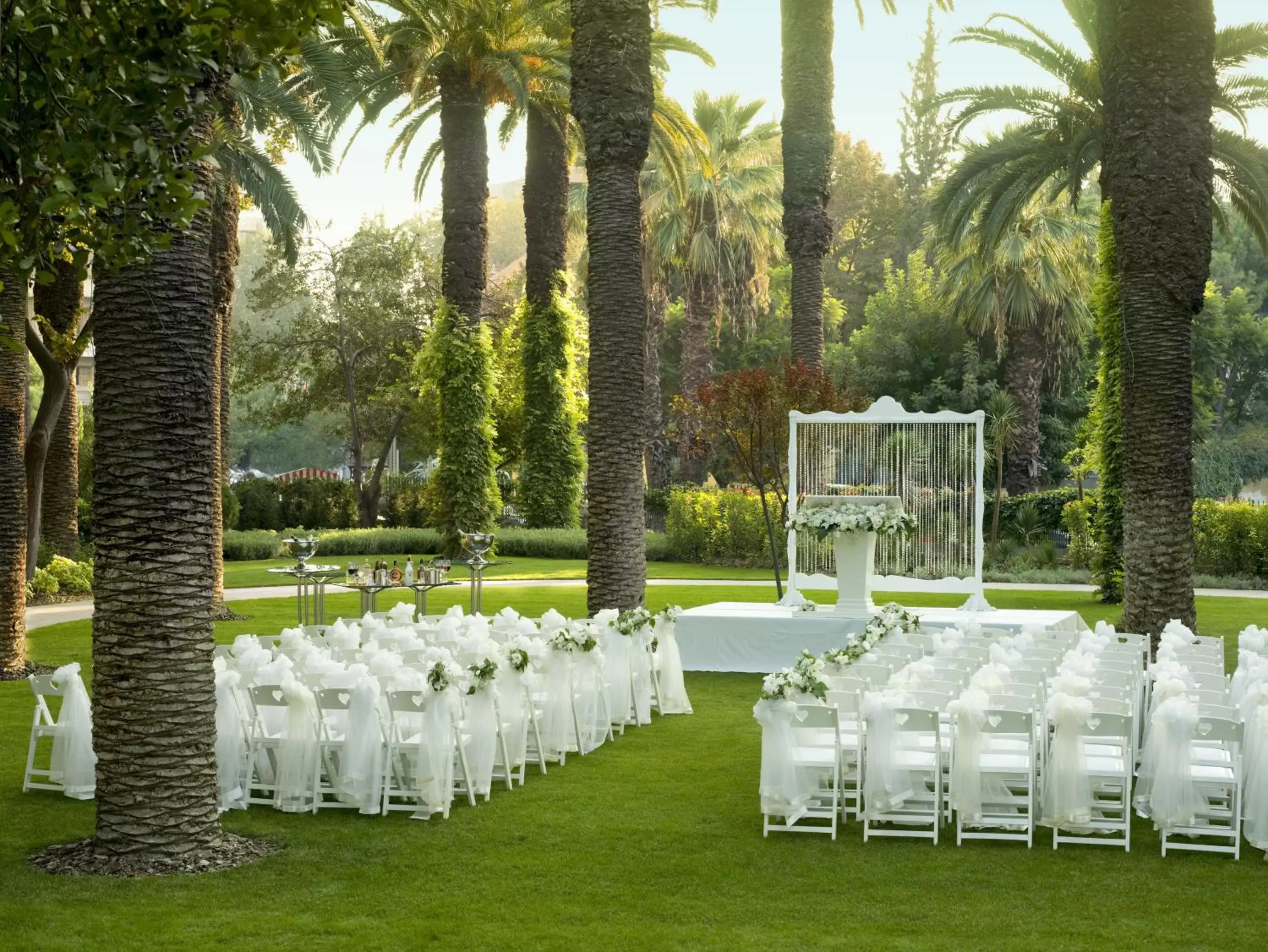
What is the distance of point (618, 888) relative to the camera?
7.95 meters

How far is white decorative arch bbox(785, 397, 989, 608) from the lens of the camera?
18.8m

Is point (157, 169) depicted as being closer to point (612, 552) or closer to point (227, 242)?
point (612, 552)

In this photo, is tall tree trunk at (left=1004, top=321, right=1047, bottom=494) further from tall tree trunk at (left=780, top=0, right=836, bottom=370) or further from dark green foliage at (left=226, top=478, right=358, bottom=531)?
dark green foliage at (left=226, top=478, right=358, bottom=531)

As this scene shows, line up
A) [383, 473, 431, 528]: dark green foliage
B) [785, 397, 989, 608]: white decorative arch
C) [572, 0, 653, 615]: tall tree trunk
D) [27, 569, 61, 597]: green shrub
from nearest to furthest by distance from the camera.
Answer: [572, 0, 653, 615]: tall tree trunk, [785, 397, 989, 608]: white decorative arch, [27, 569, 61, 597]: green shrub, [383, 473, 431, 528]: dark green foliage

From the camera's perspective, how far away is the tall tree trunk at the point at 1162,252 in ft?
50.1

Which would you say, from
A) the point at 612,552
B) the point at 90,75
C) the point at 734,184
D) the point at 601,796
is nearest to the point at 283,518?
the point at 734,184

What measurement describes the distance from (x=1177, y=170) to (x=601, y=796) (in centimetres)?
930

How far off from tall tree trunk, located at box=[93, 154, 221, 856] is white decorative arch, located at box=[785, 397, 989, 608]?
10778 mm

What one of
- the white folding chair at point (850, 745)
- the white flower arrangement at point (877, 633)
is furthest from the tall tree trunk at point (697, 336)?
the white folding chair at point (850, 745)

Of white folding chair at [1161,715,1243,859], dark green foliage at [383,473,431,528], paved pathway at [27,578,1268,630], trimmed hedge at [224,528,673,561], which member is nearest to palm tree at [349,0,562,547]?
trimmed hedge at [224,528,673,561]

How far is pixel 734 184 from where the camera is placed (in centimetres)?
3994

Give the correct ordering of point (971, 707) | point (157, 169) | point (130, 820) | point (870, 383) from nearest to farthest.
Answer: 1. point (157, 169)
2. point (130, 820)
3. point (971, 707)
4. point (870, 383)

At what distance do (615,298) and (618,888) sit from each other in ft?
30.9

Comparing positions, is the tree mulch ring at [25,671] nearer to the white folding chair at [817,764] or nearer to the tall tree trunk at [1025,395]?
the white folding chair at [817,764]
